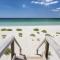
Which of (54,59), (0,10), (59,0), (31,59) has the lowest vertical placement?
(54,59)

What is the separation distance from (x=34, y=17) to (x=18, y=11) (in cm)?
357

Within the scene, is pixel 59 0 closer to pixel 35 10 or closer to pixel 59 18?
pixel 59 18

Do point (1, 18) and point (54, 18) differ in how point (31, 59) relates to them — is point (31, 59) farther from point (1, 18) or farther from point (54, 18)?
point (54, 18)

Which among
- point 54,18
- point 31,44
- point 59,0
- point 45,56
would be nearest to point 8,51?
point 31,44

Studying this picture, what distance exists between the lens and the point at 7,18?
84.6ft

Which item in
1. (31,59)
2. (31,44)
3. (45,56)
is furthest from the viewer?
(31,44)

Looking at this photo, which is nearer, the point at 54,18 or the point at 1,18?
the point at 1,18

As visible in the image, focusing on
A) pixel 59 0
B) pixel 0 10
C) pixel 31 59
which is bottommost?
pixel 31 59

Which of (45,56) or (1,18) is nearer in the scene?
(45,56)

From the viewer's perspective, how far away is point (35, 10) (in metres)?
27.9

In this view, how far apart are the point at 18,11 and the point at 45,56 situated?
1004 inches

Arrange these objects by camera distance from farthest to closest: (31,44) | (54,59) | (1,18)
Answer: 1. (1,18)
2. (31,44)
3. (54,59)

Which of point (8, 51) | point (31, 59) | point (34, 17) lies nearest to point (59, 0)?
point (34, 17)

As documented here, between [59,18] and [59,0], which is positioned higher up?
[59,0]
